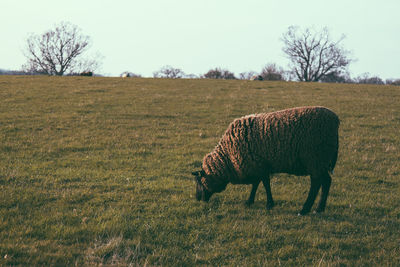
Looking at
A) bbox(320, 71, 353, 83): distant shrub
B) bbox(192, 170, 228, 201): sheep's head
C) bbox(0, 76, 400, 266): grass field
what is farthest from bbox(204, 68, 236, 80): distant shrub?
bbox(192, 170, 228, 201): sheep's head

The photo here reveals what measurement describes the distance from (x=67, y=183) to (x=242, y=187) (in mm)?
4254

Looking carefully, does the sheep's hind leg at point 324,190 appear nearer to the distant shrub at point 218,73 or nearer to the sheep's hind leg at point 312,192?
the sheep's hind leg at point 312,192

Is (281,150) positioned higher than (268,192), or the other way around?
(281,150)

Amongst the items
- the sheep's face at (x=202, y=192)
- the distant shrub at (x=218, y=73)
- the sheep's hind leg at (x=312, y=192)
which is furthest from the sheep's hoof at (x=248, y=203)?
the distant shrub at (x=218, y=73)

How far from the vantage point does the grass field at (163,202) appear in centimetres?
499

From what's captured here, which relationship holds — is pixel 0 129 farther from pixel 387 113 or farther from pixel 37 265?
pixel 387 113

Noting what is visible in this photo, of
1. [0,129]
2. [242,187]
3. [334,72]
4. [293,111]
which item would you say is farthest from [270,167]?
[334,72]

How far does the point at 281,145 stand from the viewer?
20.7ft

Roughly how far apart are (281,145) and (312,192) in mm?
1101

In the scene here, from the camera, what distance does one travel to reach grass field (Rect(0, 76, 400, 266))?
4.99 meters

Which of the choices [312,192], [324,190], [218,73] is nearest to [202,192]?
[312,192]

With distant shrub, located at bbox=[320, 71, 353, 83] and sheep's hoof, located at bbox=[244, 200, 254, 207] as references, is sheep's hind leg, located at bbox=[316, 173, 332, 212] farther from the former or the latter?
distant shrub, located at bbox=[320, 71, 353, 83]

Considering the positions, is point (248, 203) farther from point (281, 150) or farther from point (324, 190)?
point (324, 190)

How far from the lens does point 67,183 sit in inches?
314
